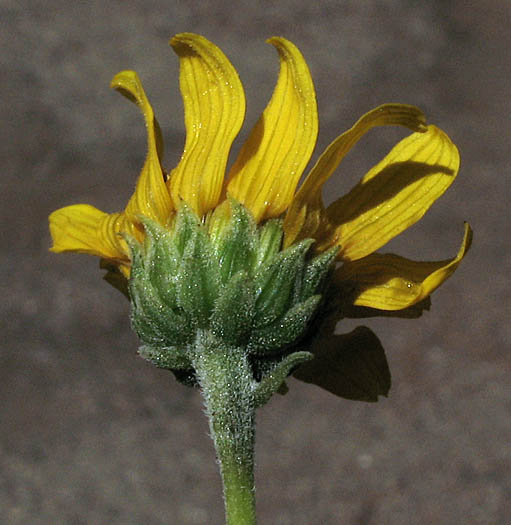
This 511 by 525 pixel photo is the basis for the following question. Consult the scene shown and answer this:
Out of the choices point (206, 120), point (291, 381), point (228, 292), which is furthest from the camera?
point (291, 381)

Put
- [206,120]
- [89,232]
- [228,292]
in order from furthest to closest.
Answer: [89,232] < [206,120] < [228,292]

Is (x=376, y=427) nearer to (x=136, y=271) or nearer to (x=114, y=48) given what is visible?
(x=114, y=48)

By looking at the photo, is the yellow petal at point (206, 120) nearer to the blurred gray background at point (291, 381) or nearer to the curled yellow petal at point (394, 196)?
the curled yellow petal at point (394, 196)

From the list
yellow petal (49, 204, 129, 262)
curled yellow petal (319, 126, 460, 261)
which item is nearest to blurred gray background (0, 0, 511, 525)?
yellow petal (49, 204, 129, 262)

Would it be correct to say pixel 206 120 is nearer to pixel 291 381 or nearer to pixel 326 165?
pixel 326 165

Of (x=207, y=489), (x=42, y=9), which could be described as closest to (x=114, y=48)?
(x=42, y=9)

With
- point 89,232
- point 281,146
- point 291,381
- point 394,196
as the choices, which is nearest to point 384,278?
point 394,196

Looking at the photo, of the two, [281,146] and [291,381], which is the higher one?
[281,146]

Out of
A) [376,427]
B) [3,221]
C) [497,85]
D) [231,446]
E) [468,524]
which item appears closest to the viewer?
[231,446]
